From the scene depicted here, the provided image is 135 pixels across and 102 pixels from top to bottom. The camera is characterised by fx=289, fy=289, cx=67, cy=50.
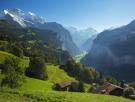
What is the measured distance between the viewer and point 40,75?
13400cm

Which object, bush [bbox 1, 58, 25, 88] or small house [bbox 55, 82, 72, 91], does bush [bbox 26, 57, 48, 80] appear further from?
bush [bbox 1, 58, 25, 88]

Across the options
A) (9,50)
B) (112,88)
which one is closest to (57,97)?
(112,88)

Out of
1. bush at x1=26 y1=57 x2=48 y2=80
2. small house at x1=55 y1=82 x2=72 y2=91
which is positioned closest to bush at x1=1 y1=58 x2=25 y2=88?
small house at x1=55 y1=82 x2=72 y2=91

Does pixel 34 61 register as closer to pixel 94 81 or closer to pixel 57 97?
pixel 94 81

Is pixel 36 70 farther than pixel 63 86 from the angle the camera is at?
Yes

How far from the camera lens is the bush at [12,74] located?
7536cm

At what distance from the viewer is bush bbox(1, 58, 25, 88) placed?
2967 inches

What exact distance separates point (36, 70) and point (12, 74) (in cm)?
5651

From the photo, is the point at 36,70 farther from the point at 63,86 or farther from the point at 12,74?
the point at 12,74

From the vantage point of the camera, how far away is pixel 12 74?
254ft

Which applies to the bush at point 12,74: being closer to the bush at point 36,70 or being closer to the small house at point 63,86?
the small house at point 63,86

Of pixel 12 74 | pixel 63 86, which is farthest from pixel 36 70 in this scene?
pixel 12 74

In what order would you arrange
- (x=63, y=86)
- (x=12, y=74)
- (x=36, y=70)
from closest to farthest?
(x=12, y=74), (x=63, y=86), (x=36, y=70)

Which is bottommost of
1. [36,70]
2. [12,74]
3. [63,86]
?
[63,86]
